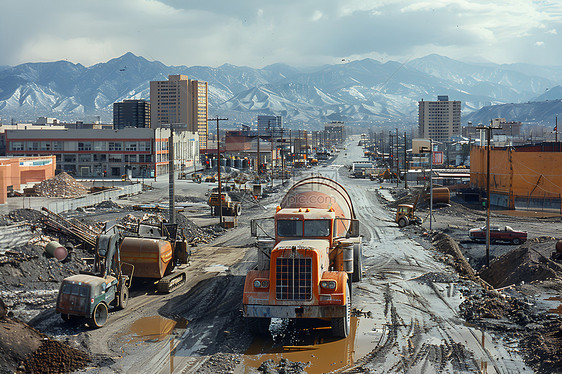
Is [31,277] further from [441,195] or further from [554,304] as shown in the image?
[441,195]

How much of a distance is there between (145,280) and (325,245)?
32.0 ft

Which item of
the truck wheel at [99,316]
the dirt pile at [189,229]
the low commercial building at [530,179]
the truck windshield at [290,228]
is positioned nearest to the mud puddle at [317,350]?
the truck windshield at [290,228]

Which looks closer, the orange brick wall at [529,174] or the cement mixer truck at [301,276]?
the cement mixer truck at [301,276]

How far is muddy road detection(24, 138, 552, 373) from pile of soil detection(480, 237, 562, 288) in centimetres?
364

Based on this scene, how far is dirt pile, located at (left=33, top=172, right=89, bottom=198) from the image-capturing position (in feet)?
210

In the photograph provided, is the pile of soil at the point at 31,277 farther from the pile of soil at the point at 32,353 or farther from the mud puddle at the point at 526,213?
the mud puddle at the point at 526,213

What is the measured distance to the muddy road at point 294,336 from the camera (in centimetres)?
1636

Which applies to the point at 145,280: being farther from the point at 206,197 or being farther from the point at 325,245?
the point at 206,197

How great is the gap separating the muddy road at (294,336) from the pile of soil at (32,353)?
68 cm

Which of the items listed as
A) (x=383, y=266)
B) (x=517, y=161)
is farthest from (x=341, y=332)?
(x=517, y=161)

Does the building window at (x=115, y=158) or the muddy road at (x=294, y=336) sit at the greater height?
the building window at (x=115, y=158)

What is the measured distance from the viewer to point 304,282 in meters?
17.4

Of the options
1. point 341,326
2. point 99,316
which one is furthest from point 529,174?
point 99,316

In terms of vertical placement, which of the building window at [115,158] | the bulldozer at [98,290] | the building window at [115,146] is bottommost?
the bulldozer at [98,290]
